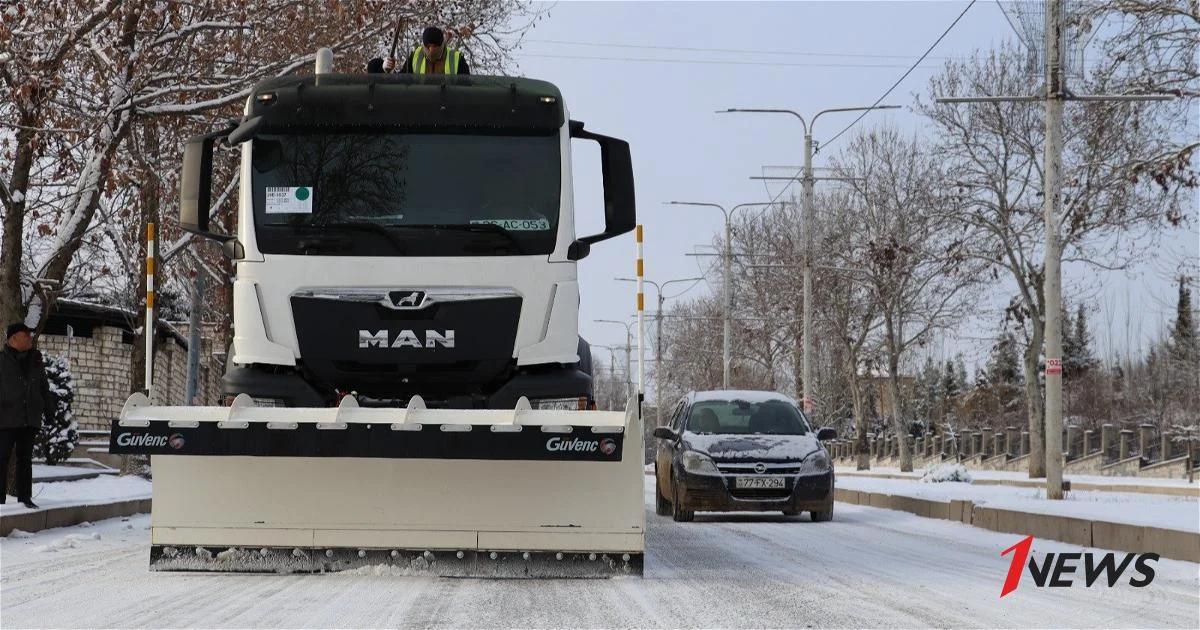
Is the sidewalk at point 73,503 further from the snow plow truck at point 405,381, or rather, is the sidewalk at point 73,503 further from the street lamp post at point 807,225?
the street lamp post at point 807,225

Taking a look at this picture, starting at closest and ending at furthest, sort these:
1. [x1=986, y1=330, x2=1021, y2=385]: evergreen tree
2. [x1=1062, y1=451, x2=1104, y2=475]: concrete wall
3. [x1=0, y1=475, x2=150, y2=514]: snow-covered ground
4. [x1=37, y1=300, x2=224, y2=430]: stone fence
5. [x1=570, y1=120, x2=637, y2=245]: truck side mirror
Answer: [x1=570, y1=120, x2=637, y2=245]: truck side mirror < [x1=0, y1=475, x2=150, y2=514]: snow-covered ground < [x1=37, y1=300, x2=224, y2=430]: stone fence < [x1=1062, y1=451, x2=1104, y2=475]: concrete wall < [x1=986, y1=330, x2=1021, y2=385]: evergreen tree

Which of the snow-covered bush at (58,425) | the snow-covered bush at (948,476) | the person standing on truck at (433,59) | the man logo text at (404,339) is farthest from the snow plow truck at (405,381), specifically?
the snow-covered bush at (58,425)

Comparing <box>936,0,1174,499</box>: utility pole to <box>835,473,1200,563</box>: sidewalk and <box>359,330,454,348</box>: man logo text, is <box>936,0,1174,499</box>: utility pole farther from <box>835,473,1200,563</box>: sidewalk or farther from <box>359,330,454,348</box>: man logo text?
<box>359,330,454,348</box>: man logo text

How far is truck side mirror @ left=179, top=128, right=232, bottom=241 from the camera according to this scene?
9.45 metres

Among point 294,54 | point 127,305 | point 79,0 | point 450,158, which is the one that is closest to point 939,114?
point 127,305

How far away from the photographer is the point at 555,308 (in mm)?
9242

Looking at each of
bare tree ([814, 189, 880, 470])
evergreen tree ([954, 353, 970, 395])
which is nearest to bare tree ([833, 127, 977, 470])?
bare tree ([814, 189, 880, 470])

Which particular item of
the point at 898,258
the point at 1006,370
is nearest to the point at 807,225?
the point at 898,258

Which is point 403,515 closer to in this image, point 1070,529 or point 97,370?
point 1070,529

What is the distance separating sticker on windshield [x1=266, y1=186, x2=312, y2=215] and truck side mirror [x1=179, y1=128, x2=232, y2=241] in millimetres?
412

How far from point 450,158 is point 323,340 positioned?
1.42 m

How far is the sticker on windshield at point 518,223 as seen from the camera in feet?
30.5

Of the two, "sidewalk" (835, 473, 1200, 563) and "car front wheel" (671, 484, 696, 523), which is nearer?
"sidewalk" (835, 473, 1200, 563)

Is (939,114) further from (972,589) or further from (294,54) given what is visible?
(972,589)
